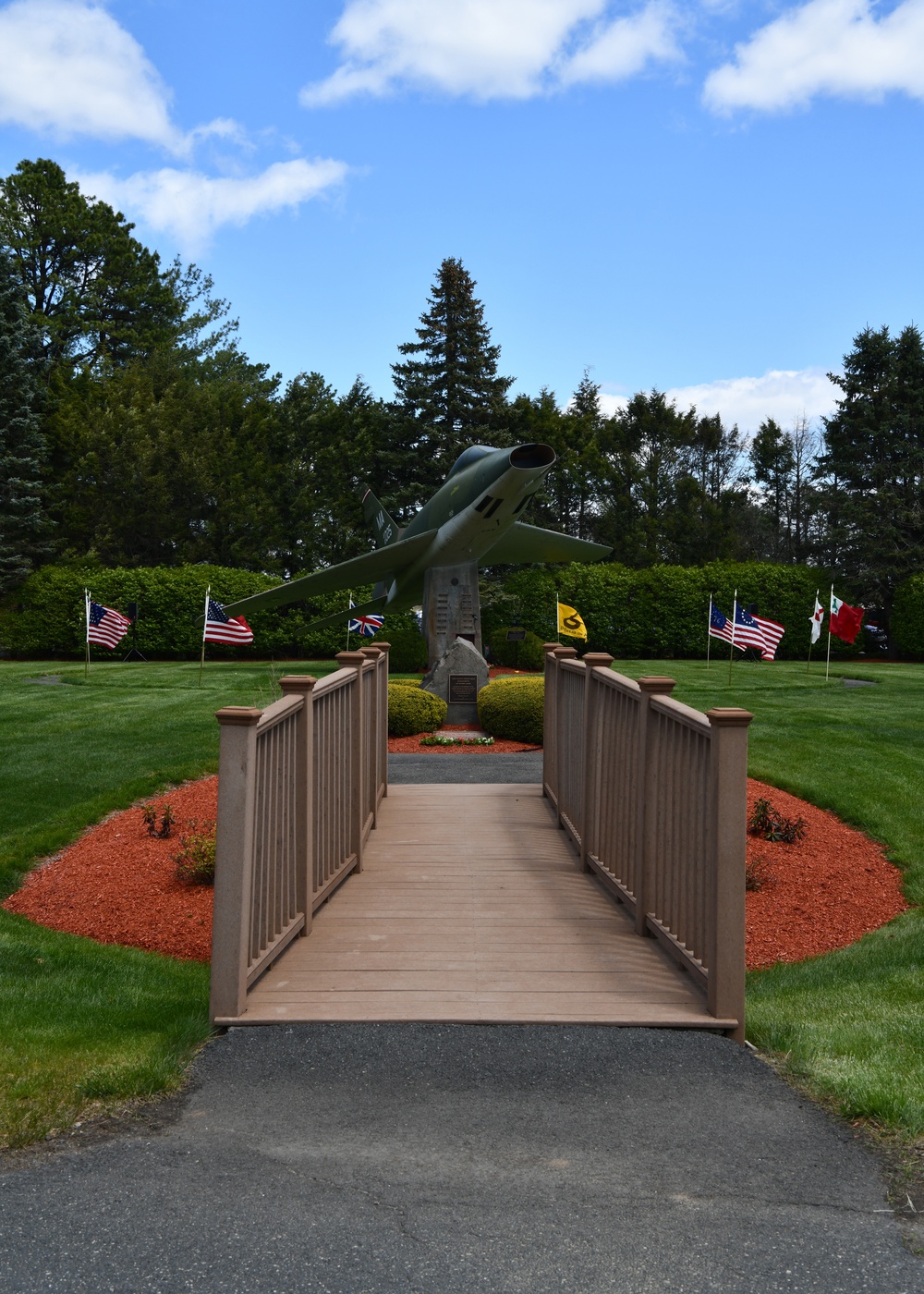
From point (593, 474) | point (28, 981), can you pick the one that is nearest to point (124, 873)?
point (28, 981)

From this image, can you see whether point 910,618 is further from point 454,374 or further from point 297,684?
point 297,684

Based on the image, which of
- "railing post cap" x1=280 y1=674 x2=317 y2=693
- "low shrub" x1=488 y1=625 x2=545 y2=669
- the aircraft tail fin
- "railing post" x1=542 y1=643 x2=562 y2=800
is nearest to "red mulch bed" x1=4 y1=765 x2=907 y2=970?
"railing post" x1=542 y1=643 x2=562 y2=800

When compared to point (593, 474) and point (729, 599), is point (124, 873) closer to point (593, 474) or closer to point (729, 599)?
point (729, 599)

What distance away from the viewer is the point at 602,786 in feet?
22.3

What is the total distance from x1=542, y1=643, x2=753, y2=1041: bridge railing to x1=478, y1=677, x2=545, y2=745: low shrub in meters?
7.42

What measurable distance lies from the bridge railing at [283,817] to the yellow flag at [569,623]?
11.7 m

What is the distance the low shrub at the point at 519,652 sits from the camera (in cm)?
2684

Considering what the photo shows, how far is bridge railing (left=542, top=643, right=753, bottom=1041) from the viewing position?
448 cm

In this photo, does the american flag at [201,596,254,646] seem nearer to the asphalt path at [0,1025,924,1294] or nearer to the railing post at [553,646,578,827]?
the railing post at [553,646,578,827]

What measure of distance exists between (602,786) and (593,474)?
145ft

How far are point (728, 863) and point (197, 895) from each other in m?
4.57

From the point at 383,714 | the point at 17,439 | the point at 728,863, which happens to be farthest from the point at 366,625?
the point at 17,439

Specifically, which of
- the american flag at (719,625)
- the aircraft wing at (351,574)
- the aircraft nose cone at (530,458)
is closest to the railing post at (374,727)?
the aircraft nose cone at (530,458)

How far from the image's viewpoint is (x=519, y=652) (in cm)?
2700
